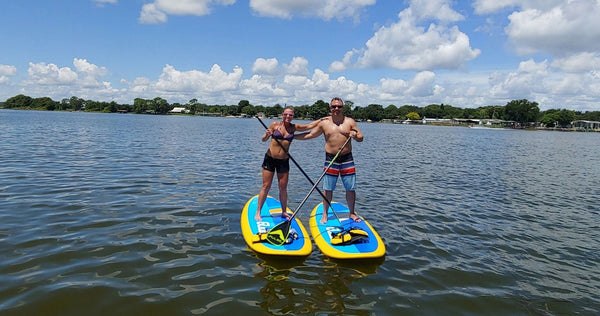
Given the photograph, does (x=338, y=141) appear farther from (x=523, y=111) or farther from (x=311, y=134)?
(x=523, y=111)

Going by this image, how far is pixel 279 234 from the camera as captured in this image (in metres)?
7.26

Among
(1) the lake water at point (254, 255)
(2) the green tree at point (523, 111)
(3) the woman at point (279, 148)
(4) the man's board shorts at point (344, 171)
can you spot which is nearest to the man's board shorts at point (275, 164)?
(3) the woman at point (279, 148)

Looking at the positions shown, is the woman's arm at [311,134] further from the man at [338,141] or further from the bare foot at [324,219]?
the bare foot at [324,219]

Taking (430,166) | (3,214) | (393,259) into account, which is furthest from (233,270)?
(430,166)

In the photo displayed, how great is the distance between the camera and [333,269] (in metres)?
6.71

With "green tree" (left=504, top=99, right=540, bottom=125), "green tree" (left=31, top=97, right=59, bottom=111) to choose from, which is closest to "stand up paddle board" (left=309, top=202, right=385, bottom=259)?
"green tree" (left=504, top=99, right=540, bottom=125)

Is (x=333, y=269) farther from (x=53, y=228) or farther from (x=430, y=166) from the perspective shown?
(x=430, y=166)

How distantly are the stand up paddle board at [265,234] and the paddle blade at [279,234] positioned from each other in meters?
0.08

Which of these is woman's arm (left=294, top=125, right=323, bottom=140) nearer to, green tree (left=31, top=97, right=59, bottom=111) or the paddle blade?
the paddle blade

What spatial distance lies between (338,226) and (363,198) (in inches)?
194

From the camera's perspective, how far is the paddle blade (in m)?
7.19

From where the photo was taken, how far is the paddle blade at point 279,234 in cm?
719

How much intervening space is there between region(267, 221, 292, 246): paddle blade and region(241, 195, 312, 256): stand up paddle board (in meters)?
0.08

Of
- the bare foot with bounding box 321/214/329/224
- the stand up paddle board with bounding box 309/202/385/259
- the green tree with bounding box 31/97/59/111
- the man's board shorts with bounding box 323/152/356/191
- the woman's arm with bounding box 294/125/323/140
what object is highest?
the green tree with bounding box 31/97/59/111
